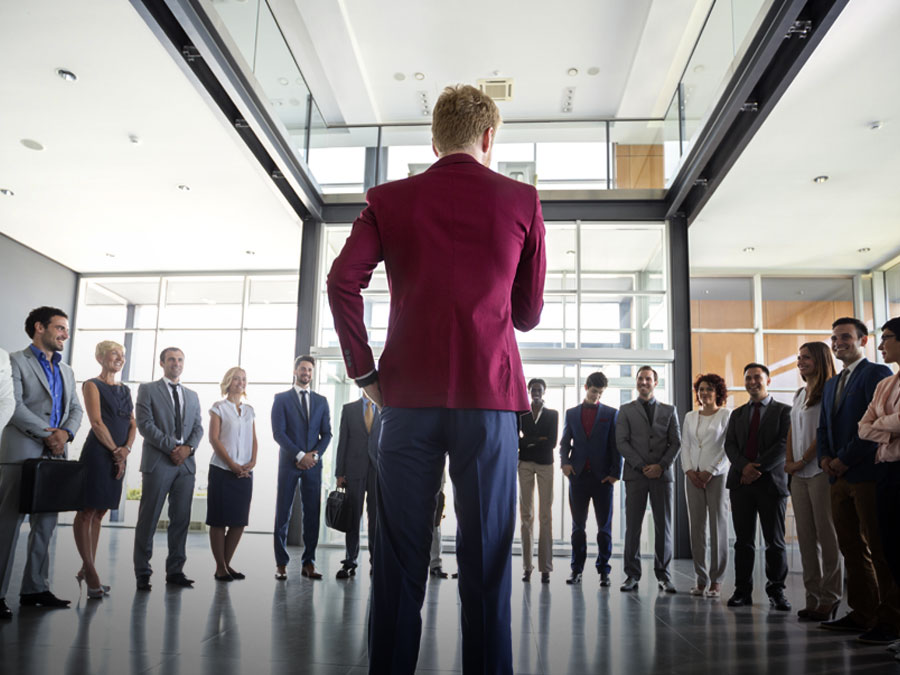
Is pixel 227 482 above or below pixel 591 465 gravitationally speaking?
below

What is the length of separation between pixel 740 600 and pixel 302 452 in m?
3.69

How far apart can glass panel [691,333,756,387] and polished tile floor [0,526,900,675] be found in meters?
6.85

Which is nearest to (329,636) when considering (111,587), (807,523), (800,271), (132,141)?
(111,587)

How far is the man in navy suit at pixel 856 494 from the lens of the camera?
407cm

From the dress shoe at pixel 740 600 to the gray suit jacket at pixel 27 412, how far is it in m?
4.85

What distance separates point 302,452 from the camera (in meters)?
6.12

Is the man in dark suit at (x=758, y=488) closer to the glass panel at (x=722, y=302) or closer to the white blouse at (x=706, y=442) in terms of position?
the white blouse at (x=706, y=442)

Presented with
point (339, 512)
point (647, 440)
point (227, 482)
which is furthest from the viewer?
point (647, 440)

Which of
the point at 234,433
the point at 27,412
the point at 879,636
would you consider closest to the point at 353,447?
the point at 234,433

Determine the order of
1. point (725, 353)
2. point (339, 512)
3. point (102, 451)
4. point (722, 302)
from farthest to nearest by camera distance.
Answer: point (722, 302), point (725, 353), point (339, 512), point (102, 451)

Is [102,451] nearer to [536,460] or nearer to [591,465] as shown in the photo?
[536,460]

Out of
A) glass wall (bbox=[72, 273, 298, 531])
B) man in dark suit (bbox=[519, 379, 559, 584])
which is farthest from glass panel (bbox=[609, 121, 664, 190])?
glass wall (bbox=[72, 273, 298, 531])

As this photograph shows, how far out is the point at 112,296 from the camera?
12.9 m

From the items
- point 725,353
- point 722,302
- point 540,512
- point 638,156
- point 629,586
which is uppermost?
point 638,156
